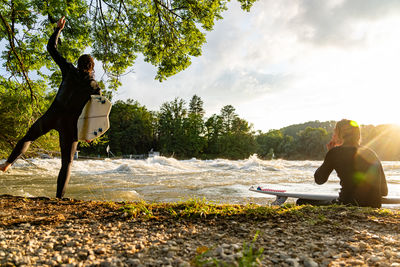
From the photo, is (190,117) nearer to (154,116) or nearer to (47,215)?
(154,116)

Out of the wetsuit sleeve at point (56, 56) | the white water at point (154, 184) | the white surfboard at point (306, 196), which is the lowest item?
the white water at point (154, 184)

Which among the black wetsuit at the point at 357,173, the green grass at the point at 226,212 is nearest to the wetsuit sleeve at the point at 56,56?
the green grass at the point at 226,212

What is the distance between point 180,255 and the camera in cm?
161

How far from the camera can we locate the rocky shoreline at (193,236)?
1.53m

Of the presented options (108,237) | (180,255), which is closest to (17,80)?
(108,237)

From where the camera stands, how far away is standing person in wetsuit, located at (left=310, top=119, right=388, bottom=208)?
3.26m

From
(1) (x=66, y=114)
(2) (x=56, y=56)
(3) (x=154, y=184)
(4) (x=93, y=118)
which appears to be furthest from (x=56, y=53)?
(3) (x=154, y=184)

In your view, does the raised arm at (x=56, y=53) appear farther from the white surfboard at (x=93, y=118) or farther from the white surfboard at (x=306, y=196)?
the white surfboard at (x=306, y=196)

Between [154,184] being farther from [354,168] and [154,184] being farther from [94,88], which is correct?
[354,168]

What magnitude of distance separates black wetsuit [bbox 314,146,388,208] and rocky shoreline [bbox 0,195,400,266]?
0.49 meters

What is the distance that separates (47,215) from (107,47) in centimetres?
521

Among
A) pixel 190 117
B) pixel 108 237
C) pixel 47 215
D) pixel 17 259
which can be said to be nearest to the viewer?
pixel 17 259

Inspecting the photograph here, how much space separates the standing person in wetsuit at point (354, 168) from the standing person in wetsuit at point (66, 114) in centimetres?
366

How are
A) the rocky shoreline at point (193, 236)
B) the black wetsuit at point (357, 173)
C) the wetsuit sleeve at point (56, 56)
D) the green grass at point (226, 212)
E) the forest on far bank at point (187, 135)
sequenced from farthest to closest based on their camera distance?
the forest on far bank at point (187, 135) → the wetsuit sleeve at point (56, 56) → the black wetsuit at point (357, 173) → the green grass at point (226, 212) → the rocky shoreline at point (193, 236)
